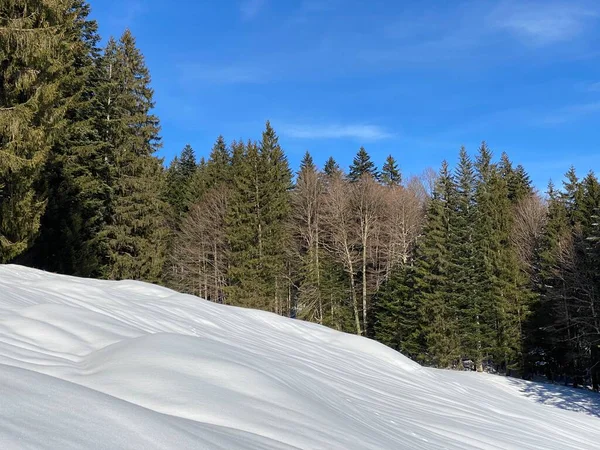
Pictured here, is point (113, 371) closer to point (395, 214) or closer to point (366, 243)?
point (366, 243)

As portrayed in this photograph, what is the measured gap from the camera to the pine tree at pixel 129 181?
19703mm

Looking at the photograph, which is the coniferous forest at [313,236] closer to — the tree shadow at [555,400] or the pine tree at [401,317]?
the pine tree at [401,317]

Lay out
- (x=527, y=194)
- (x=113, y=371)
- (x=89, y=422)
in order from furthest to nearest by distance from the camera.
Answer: (x=527, y=194) < (x=113, y=371) < (x=89, y=422)

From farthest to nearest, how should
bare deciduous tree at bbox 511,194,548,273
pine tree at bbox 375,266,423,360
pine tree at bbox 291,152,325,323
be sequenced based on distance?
bare deciduous tree at bbox 511,194,548,273 < pine tree at bbox 291,152,325,323 < pine tree at bbox 375,266,423,360

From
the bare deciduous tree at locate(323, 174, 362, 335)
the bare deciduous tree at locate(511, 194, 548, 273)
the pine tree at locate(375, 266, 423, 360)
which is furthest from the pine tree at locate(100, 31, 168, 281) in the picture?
the bare deciduous tree at locate(511, 194, 548, 273)

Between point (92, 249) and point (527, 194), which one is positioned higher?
point (527, 194)

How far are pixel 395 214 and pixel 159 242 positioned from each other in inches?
684

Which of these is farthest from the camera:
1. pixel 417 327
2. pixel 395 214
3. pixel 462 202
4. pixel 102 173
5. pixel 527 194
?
pixel 527 194

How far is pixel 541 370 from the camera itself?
30.0 m

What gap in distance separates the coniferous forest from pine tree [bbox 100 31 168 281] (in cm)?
7

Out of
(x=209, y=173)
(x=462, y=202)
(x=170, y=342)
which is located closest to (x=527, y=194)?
(x=462, y=202)

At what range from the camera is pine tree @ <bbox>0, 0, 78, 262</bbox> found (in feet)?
31.5

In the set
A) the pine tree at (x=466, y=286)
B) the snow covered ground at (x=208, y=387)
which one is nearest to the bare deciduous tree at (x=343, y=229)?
the pine tree at (x=466, y=286)

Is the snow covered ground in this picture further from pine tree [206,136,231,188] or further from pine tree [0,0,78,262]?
pine tree [206,136,231,188]
